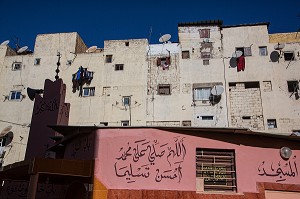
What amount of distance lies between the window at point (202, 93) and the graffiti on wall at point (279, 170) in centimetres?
1758

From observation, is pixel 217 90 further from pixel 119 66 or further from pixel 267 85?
pixel 119 66

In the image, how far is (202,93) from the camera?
102 ft

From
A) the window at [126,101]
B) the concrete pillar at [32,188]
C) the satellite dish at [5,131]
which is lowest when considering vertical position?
the concrete pillar at [32,188]

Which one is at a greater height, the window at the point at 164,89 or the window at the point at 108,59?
the window at the point at 108,59

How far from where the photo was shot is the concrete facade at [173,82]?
98.4 ft

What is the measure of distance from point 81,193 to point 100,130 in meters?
3.19

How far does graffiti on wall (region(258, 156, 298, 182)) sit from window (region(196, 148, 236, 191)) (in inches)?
44.9

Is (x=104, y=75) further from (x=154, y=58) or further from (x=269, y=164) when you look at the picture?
(x=269, y=164)

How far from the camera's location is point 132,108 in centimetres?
3156

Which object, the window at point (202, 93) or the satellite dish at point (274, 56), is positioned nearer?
the window at point (202, 93)

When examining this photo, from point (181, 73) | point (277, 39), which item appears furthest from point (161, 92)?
point (277, 39)

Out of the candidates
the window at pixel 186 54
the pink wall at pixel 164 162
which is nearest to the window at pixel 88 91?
the window at pixel 186 54

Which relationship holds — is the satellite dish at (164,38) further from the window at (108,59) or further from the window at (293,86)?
the window at (293,86)

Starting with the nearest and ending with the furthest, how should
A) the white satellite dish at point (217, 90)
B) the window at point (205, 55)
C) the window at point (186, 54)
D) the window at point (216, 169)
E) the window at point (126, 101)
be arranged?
the window at point (216, 169), the white satellite dish at point (217, 90), the window at point (126, 101), the window at point (205, 55), the window at point (186, 54)
